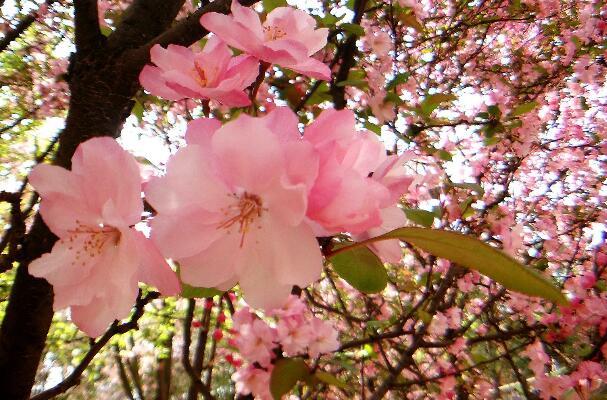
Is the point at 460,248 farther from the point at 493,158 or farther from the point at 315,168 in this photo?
the point at 493,158

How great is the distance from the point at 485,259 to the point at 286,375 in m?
0.78

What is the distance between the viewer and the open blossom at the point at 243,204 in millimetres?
380

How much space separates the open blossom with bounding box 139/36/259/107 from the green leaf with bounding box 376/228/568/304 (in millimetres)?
238

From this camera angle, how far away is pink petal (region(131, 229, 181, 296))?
0.42 meters

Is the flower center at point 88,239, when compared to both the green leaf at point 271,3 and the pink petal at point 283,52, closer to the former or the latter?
the pink petal at point 283,52

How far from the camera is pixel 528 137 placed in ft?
9.79

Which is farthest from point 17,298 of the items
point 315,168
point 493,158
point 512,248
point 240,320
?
point 493,158

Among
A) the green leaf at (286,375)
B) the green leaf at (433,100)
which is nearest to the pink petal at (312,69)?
the green leaf at (286,375)

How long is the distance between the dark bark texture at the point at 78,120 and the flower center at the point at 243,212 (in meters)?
0.53

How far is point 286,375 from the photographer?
3.48ft

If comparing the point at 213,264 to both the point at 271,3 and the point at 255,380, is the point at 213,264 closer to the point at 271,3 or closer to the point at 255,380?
the point at 271,3

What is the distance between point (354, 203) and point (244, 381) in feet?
4.95

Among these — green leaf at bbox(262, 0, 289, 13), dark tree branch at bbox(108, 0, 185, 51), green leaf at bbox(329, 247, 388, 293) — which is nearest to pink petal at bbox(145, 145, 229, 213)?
green leaf at bbox(329, 247, 388, 293)

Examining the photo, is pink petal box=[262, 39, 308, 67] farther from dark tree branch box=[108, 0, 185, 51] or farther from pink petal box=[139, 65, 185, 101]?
dark tree branch box=[108, 0, 185, 51]
